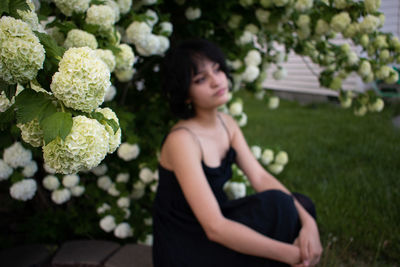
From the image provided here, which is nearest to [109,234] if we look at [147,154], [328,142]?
[147,154]

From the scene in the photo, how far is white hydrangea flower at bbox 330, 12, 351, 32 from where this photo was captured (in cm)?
172

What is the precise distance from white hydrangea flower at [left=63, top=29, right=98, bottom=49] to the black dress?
880 millimetres

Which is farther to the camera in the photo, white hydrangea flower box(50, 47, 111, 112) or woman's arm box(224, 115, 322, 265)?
woman's arm box(224, 115, 322, 265)

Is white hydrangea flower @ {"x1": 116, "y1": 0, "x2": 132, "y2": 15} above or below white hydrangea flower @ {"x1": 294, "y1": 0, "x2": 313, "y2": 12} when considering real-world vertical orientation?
below

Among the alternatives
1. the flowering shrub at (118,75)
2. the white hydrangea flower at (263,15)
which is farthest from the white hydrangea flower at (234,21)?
the white hydrangea flower at (263,15)

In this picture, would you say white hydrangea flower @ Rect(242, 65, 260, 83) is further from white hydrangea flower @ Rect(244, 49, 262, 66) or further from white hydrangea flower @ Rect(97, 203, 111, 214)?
white hydrangea flower @ Rect(97, 203, 111, 214)

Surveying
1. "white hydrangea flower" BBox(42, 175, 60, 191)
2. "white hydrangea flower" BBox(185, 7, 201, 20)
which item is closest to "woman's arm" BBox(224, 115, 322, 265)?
"white hydrangea flower" BBox(185, 7, 201, 20)

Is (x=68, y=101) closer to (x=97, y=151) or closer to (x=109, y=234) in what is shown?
(x=97, y=151)

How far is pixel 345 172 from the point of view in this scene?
3145 millimetres

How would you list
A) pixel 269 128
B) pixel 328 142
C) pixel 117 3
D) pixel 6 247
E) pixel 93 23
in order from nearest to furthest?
1. pixel 93 23
2. pixel 117 3
3. pixel 6 247
4. pixel 328 142
5. pixel 269 128

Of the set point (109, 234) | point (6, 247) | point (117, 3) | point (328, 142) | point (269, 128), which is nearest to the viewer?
point (117, 3)

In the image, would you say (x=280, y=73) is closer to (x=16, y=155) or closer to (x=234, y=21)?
(x=234, y=21)

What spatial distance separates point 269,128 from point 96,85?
4.41 metres

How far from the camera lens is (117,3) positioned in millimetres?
1361
